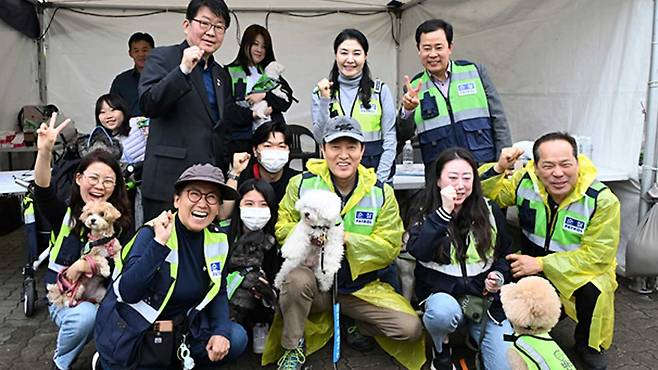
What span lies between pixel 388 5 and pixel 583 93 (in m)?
3.90

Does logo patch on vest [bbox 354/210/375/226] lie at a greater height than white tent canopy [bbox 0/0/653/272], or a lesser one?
lesser

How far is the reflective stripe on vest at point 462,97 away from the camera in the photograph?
11.5ft

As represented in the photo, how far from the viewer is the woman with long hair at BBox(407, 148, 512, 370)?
2785mm

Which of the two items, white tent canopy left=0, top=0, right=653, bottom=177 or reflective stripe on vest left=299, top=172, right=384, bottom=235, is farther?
white tent canopy left=0, top=0, right=653, bottom=177

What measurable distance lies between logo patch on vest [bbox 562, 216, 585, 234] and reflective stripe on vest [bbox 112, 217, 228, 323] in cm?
182

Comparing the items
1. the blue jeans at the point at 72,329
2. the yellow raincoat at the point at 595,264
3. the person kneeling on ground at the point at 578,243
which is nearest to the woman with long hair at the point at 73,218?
the blue jeans at the point at 72,329

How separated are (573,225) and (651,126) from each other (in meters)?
1.53

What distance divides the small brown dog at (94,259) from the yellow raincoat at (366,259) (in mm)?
888

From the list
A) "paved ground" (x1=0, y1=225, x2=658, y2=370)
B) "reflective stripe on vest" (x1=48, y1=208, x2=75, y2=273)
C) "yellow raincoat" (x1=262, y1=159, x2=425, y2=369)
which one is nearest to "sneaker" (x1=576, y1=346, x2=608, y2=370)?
"paved ground" (x1=0, y1=225, x2=658, y2=370)

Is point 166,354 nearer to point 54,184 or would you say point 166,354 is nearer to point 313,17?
point 54,184

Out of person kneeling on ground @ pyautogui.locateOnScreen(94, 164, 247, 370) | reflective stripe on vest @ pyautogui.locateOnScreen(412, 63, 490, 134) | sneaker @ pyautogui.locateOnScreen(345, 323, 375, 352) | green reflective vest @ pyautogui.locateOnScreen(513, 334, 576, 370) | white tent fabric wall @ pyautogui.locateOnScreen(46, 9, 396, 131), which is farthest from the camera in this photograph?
white tent fabric wall @ pyautogui.locateOnScreen(46, 9, 396, 131)

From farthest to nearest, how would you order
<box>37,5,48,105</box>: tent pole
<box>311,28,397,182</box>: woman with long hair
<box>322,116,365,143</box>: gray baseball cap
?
<box>37,5,48,105</box>: tent pole, <box>311,28,397,182</box>: woman with long hair, <box>322,116,365,143</box>: gray baseball cap

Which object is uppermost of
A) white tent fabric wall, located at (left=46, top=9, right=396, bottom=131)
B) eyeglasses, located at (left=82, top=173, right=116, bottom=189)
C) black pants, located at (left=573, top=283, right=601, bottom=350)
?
white tent fabric wall, located at (left=46, top=9, right=396, bottom=131)

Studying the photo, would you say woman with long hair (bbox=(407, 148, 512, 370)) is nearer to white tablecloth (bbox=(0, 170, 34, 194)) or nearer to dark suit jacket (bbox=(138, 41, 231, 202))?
dark suit jacket (bbox=(138, 41, 231, 202))
